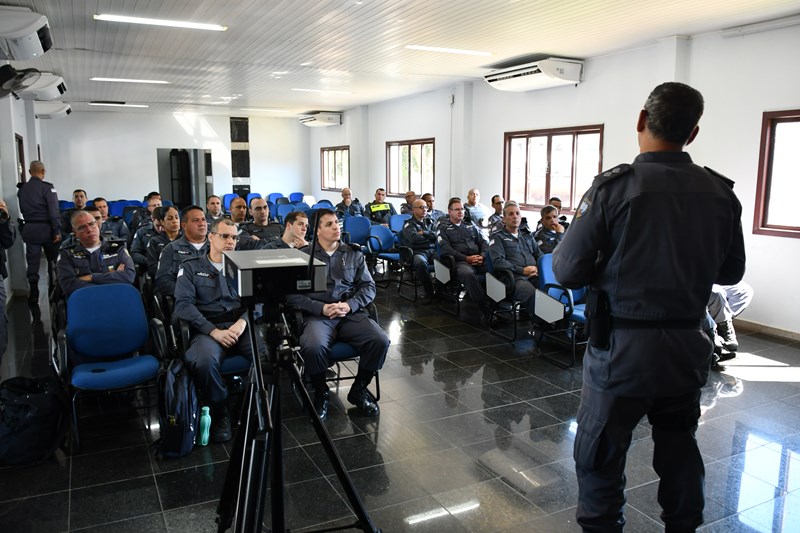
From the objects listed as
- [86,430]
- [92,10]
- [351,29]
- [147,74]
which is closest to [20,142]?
[147,74]

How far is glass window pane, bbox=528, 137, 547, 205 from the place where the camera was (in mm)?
8984

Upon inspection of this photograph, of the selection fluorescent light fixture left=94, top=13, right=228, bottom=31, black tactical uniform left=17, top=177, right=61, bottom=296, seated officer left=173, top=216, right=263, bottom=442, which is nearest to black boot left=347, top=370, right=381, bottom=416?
seated officer left=173, top=216, right=263, bottom=442

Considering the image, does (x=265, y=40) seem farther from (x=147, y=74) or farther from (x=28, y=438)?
(x=28, y=438)

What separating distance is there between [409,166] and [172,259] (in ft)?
27.9

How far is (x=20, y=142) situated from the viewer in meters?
9.66

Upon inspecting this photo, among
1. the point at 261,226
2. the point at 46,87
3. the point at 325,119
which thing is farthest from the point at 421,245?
the point at 325,119

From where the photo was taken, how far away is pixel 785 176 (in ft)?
19.4

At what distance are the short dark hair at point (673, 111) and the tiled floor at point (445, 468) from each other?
5.59ft

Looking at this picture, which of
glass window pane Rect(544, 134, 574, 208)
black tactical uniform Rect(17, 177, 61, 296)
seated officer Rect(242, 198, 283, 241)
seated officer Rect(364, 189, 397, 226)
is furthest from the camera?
seated officer Rect(364, 189, 397, 226)

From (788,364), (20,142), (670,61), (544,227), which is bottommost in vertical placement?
(788,364)

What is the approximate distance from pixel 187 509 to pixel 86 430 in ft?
4.11

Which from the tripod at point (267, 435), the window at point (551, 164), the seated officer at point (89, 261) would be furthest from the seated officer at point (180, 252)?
the window at point (551, 164)

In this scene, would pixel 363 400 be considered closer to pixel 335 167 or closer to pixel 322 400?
pixel 322 400

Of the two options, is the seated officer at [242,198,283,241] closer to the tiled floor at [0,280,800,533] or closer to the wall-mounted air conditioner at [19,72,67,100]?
the tiled floor at [0,280,800,533]
